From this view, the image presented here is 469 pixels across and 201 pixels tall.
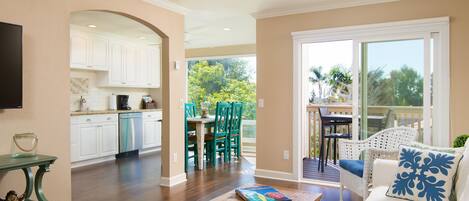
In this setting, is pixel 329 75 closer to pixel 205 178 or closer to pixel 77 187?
pixel 205 178

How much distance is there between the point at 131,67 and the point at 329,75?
3930mm

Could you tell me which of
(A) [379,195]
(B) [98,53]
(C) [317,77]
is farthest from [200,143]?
(A) [379,195]

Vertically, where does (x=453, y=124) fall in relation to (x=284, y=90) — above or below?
below

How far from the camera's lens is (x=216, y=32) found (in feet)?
21.0

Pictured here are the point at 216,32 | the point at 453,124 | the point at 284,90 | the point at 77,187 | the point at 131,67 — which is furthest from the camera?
the point at 131,67

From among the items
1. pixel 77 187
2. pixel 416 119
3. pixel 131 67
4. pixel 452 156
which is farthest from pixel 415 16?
pixel 131 67

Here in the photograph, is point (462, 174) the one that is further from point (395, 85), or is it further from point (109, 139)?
point (109, 139)

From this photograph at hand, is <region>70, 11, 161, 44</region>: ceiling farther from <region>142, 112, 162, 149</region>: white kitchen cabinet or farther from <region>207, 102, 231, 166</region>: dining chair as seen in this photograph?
<region>207, 102, 231, 166</region>: dining chair

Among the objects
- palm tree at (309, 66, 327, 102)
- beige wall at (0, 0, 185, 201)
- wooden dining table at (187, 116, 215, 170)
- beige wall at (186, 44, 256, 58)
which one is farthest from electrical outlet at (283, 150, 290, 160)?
beige wall at (186, 44, 256, 58)

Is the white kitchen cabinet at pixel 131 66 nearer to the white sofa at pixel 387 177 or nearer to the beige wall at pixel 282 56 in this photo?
the beige wall at pixel 282 56

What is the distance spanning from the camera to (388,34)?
4195 millimetres

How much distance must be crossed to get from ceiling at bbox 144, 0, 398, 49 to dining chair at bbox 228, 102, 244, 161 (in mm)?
1371

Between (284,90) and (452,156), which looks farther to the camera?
(284,90)

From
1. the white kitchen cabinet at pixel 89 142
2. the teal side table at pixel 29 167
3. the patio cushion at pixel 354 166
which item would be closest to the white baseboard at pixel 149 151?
the white kitchen cabinet at pixel 89 142
